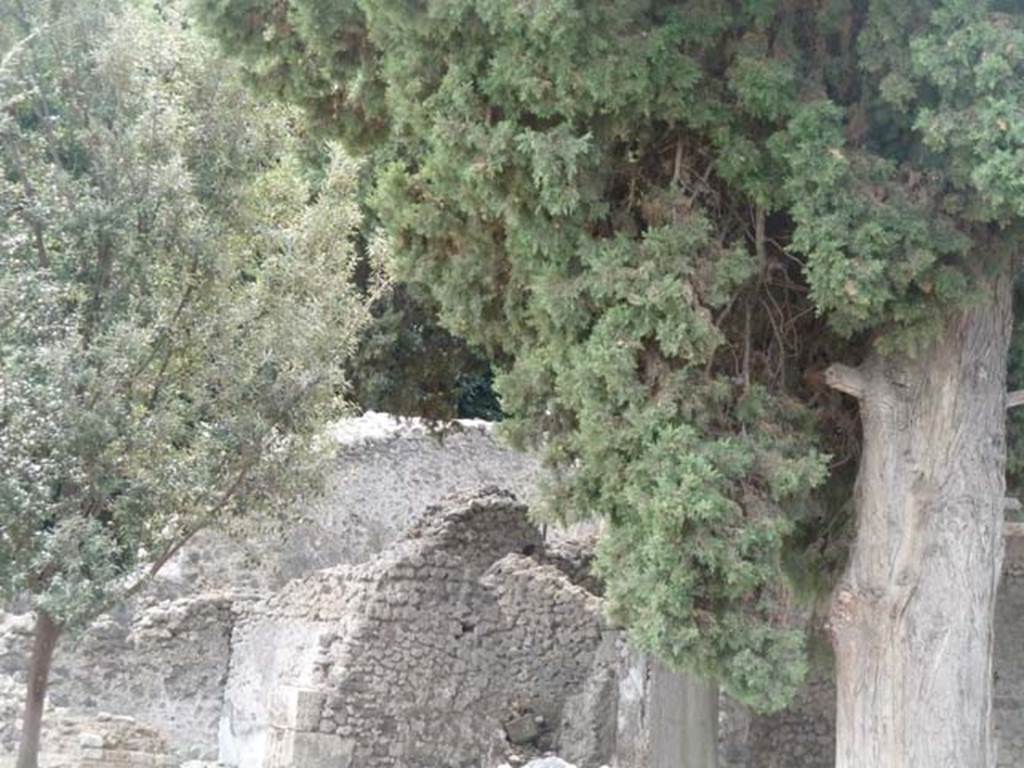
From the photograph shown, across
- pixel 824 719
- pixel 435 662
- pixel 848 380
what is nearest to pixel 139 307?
pixel 848 380

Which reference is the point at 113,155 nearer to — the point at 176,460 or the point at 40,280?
the point at 40,280

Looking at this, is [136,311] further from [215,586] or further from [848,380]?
[215,586]

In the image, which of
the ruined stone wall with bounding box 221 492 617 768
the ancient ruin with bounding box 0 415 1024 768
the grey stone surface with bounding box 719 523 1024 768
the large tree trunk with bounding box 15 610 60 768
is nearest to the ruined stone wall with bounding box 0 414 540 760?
the ancient ruin with bounding box 0 415 1024 768

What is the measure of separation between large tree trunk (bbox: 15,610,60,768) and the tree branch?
19.9ft

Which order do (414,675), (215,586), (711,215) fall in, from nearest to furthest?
(711,215)
(414,675)
(215,586)

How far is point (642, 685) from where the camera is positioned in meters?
14.8

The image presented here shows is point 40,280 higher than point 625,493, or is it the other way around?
point 40,280

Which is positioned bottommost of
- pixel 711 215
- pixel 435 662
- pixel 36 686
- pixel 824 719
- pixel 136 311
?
pixel 36 686

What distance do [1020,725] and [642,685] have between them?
20.4ft

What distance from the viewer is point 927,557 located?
32.3 ft

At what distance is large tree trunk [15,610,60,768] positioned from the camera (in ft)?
40.6

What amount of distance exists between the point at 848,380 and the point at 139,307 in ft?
17.7

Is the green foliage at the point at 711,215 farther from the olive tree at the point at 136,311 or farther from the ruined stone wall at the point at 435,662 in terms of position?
the ruined stone wall at the point at 435,662

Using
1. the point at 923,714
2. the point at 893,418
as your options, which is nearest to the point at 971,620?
the point at 923,714
